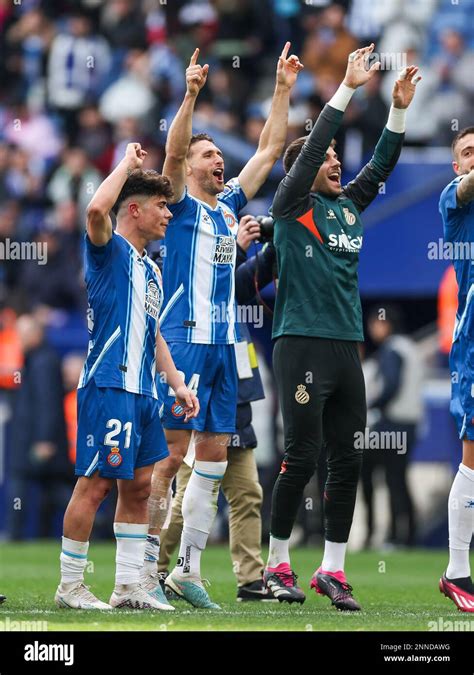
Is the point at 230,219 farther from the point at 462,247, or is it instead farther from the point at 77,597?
the point at 77,597

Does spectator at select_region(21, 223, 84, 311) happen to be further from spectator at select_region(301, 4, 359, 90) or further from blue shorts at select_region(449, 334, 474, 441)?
blue shorts at select_region(449, 334, 474, 441)

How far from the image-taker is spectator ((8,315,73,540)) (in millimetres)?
14586

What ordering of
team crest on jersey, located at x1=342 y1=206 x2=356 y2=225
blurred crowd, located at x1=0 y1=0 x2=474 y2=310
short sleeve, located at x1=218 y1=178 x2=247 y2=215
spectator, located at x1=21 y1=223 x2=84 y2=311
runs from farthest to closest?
blurred crowd, located at x1=0 y1=0 x2=474 y2=310 < spectator, located at x1=21 y1=223 x2=84 y2=311 < short sleeve, located at x1=218 y1=178 x2=247 y2=215 < team crest on jersey, located at x1=342 y1=206 x2=356 y2=225

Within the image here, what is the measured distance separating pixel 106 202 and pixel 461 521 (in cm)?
254

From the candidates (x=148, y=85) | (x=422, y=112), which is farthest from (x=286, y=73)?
(x=148, y=85)

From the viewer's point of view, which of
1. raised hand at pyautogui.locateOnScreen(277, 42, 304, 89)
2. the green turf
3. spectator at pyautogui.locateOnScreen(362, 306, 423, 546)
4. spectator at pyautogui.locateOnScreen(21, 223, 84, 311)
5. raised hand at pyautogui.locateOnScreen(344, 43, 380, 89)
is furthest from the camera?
spectator at pyautogui.locateOnScreen(21, 223, 84, 311)

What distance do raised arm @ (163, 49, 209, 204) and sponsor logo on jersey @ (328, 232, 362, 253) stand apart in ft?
2.86

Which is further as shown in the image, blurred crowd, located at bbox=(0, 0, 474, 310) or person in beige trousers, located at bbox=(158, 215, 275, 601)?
blurred crowd, located at bbox=(0, 0, 474, 310)

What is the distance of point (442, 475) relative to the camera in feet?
47.3

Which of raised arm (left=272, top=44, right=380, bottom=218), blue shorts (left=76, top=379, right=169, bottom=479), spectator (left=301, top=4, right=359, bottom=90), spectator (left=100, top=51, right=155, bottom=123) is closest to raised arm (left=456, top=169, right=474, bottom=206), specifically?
raised arm (left=272, top=44, right=380, bottom=218)

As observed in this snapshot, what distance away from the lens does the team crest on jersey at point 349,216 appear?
312 inches

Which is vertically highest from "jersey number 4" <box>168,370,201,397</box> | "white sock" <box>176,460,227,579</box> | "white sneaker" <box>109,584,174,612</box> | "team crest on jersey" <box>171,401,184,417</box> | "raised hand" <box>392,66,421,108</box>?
"raised hand" <box>392,66,421,108</box>
